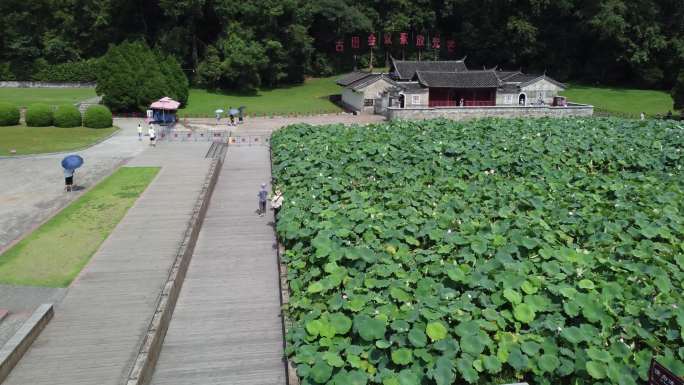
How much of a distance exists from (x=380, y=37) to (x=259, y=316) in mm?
65966

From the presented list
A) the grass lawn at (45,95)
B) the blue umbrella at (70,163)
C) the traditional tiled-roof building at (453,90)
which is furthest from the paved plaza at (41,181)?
the traditional tiled-roof building at (453,90)

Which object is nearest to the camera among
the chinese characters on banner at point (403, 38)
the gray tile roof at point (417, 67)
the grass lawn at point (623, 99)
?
the grass lawn at point (623, 99)

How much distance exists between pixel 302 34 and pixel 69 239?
48798 millimetres

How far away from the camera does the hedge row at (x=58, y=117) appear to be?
119 feet

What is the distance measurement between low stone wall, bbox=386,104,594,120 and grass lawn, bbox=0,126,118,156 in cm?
2074

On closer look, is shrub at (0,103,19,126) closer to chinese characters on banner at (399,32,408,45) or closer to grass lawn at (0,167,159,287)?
grass lawn at (0,167,159,287)

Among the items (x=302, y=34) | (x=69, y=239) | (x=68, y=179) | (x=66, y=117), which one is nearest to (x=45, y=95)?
(x=66, y=117)

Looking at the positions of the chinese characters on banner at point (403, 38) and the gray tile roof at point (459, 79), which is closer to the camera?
the gray tile roof at point (459, 79)

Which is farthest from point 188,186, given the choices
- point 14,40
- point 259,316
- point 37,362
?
point 14,40

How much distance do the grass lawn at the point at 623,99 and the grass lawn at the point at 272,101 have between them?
80.3ft

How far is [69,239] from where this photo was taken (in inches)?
651

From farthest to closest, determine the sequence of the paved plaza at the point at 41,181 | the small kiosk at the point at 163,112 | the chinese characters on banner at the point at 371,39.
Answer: the chinese characters on banner at the point at 371,39
the small kiosk at the point at 163,112
the paved plaza at the point at 41,181

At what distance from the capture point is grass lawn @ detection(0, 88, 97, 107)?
48747mm

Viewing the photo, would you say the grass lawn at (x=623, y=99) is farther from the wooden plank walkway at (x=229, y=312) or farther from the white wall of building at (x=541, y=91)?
the wooden plank walkway at (x=229, y=312)
